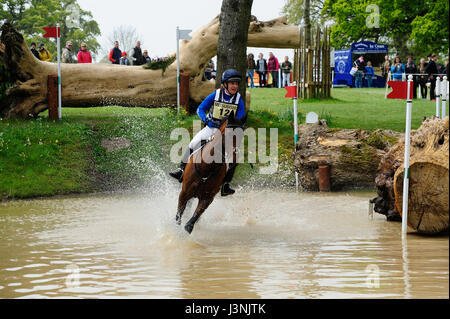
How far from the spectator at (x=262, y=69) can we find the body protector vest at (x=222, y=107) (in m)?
23.5

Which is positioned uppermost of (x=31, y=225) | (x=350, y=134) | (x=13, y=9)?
(x=13, y=9)

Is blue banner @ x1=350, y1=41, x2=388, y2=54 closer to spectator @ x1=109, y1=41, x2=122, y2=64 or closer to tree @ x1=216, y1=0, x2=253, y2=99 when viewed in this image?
spectator @ x1=109, y1=41, x2=122, y2=64

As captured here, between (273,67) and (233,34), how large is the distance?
17.8m

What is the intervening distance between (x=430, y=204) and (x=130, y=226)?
4167 mm

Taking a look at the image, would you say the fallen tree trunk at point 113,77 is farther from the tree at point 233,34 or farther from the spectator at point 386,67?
the spectator at point 386,67

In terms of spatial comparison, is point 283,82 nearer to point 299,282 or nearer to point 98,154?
point 98,154

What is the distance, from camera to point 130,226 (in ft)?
32.7

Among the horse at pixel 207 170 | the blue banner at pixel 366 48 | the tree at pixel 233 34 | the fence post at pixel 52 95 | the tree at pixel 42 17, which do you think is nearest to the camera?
the horse at pixel 207 170

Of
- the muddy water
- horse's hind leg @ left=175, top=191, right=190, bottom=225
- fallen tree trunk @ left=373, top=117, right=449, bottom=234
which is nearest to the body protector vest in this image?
horse's hind leg @ left=175, top=191, right=190, bottom=225

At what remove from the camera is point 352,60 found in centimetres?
4128

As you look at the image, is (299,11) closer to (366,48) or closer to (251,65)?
(366,48)

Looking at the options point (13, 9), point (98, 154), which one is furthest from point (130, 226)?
point (13, 9)

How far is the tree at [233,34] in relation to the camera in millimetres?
15891

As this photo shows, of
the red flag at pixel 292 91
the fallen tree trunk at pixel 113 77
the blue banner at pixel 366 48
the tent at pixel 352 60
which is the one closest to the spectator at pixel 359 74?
the tent at pixel 352 60
